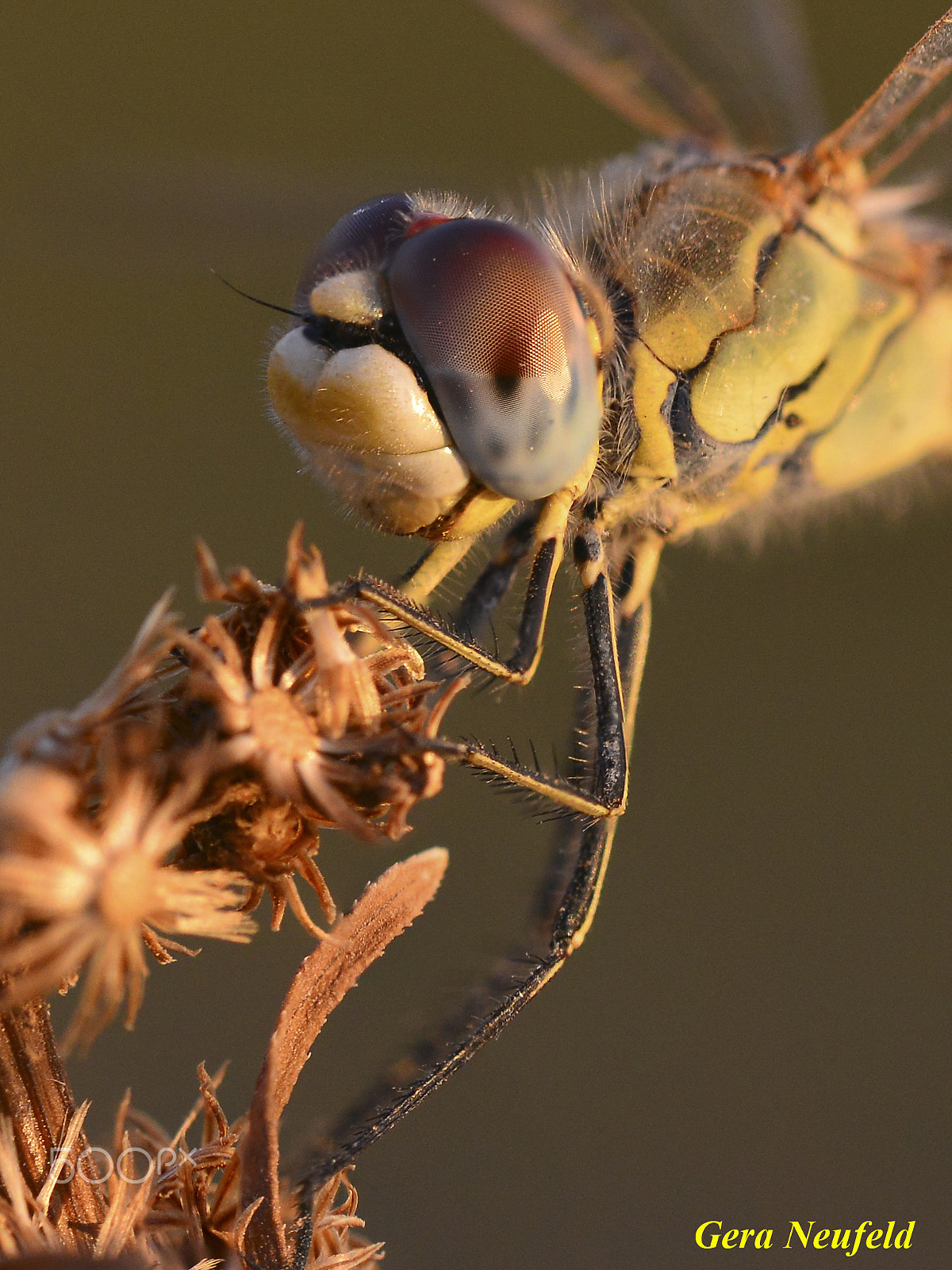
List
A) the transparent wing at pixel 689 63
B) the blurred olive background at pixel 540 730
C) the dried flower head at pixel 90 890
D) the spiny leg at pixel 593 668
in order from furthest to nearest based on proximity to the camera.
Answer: the blurred olive background at pixel 540 730 < the transparent wing at pixel 689 63 < the spiny leg at pixel 593 668 < the dried flower head at pixel 90 890

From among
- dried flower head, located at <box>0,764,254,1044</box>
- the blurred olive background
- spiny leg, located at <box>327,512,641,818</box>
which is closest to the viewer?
dried flower head, located at <box>0,764,254,1044</box>

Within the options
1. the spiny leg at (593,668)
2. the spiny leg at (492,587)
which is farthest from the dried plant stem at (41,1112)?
the spiny leg at (492,587)

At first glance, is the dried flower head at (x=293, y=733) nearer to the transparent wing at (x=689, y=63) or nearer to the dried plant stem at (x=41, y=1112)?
the dried plant stem at (x=41, y=1112)

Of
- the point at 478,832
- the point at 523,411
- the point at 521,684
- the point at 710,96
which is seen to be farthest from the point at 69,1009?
the point at 710,96

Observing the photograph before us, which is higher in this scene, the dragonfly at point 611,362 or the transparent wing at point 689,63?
the transparent wing at point 689,63

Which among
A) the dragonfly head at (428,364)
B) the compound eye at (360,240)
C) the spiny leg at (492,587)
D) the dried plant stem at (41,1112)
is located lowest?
the dried plant stem at (41,1112)

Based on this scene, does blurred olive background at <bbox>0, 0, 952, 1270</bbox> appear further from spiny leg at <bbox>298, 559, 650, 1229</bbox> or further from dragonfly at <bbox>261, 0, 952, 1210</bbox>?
spiny leg at <bbox>298, 559, 650, 1229</bbox>

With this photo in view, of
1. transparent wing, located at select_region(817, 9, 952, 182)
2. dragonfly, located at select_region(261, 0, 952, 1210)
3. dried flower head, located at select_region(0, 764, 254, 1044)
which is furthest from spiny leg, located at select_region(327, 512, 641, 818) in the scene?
transparent wing, located at select_region(817, 9, 952, 182)
